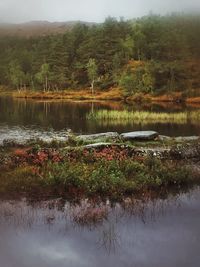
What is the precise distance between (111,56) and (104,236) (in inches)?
4072

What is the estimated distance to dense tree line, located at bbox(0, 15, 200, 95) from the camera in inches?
3627

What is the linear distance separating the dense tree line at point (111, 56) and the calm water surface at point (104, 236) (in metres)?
74.5

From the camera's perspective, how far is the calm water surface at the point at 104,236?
38.0 feet

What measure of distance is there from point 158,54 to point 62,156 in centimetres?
8929

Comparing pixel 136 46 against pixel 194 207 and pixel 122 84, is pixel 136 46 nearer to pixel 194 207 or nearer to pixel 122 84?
pixel 122 84

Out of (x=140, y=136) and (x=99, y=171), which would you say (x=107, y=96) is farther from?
(x=99, y=171)

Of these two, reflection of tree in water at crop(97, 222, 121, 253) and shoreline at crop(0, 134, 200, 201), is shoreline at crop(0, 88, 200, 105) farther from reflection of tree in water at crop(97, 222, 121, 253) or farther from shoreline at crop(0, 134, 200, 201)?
reflection of tree in water at crop(97, 222, 121, 253)

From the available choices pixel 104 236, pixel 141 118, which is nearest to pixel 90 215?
pixel 104 236

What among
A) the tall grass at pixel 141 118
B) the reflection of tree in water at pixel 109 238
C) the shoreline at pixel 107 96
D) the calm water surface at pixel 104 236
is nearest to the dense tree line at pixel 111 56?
the shoreline at pixel 107 96

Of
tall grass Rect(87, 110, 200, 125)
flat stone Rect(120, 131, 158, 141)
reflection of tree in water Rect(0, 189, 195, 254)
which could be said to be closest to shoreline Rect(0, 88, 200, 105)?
tall grass Rect(87, 110, 200, 125)

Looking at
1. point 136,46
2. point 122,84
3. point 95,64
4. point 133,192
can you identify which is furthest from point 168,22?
point 133,192

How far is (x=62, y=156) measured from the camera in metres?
21.3

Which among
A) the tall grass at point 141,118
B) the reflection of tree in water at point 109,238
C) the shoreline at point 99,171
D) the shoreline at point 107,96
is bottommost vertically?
the shoreline at point 107,96

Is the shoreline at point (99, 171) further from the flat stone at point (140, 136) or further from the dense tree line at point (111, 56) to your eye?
the dense tree line at point (111, 56)
